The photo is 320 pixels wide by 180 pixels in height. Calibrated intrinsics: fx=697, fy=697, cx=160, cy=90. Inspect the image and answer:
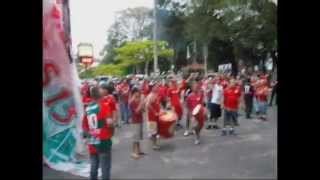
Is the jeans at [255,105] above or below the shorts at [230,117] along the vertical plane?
above

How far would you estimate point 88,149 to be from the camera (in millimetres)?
3373

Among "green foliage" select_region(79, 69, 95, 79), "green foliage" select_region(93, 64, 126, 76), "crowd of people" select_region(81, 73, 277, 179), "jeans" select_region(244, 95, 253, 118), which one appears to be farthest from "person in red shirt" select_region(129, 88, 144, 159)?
"jeans" select_region(244, 95, 253, 118)

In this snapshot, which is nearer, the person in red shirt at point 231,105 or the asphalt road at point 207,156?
the asphalt road at point 207,156

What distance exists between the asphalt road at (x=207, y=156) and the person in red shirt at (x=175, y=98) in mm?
101

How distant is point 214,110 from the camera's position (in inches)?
136

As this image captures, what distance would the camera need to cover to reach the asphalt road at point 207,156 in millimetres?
3350

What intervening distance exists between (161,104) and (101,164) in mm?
411

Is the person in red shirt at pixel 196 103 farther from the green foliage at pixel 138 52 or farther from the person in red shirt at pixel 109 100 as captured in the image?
the person in red shirt at pixel 109 100

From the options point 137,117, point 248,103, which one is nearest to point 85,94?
point 137,117

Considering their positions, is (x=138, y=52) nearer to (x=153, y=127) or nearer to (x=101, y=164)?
(x=153, y=127)

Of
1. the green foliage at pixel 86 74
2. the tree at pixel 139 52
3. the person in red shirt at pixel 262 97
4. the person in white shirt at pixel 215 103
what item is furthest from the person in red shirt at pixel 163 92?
the person in red shirt at pixel 262 97

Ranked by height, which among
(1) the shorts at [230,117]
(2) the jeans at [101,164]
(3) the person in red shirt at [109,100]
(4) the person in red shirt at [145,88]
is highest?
(4) the person in red shirt at [145,88]
